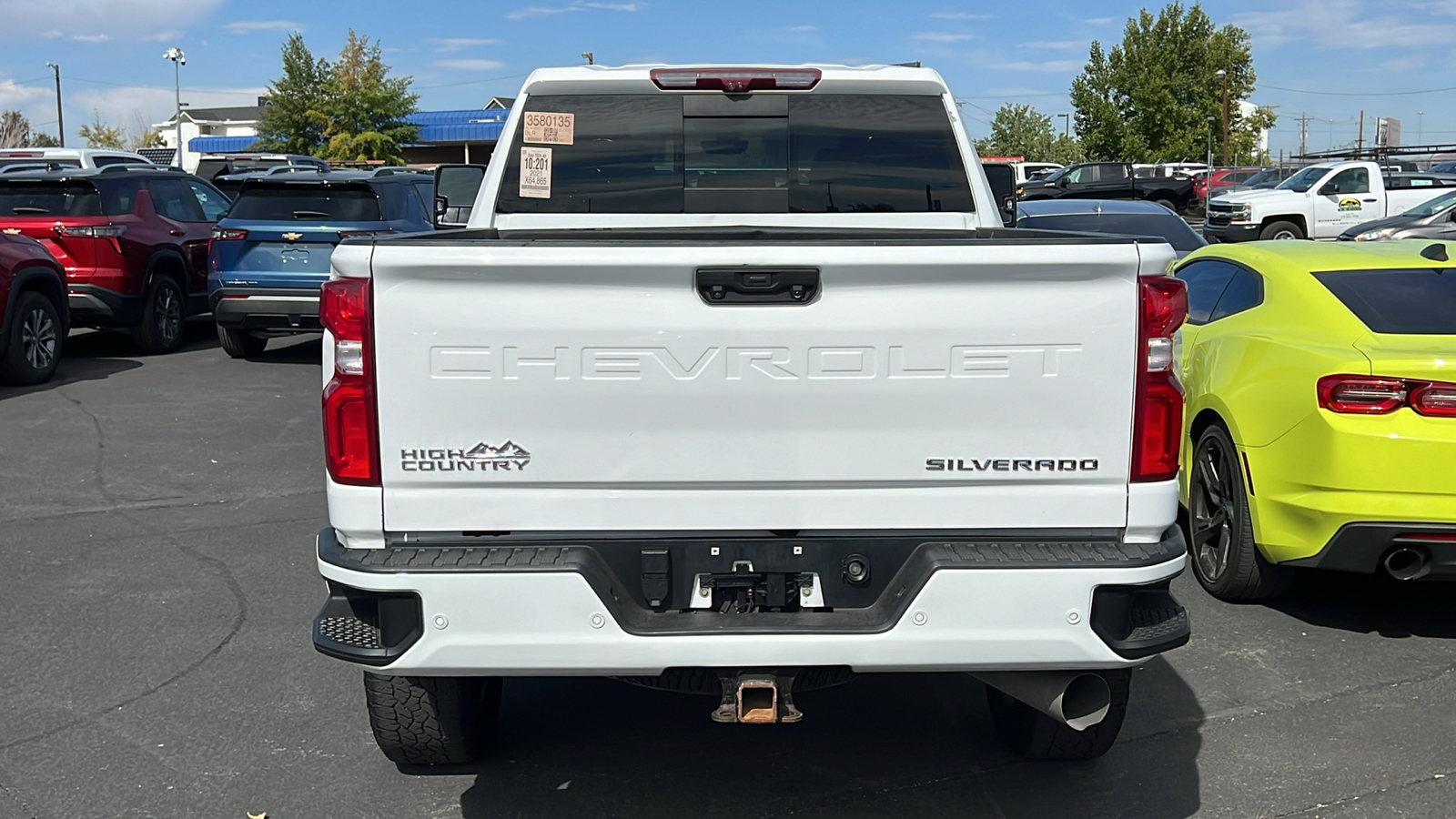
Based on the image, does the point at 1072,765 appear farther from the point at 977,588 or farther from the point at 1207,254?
the point at 1207,254

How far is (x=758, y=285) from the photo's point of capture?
3.34 metres

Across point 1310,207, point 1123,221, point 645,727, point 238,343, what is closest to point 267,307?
point 238,343

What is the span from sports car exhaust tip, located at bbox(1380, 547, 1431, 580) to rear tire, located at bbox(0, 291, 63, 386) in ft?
34.4

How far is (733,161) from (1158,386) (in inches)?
92.7

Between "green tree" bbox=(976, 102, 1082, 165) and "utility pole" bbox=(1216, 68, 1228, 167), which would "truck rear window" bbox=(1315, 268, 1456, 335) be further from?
"green tree" bbox=(976, 102, 1082, 165)

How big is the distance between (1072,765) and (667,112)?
2.75 meters

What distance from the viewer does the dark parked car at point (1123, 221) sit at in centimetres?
1180

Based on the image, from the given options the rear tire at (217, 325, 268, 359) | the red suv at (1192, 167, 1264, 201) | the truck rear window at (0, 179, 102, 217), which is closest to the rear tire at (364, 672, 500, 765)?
the rear tire at (217, 325, 268, 359)

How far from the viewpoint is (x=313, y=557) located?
674cm

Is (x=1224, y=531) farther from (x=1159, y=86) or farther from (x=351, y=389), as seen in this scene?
(x=1159, y=86)

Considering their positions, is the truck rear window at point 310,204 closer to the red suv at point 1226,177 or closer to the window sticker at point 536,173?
the window sticker at point 536,173

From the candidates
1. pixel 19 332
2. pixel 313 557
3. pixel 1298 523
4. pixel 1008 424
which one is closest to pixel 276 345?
pixel 19 332

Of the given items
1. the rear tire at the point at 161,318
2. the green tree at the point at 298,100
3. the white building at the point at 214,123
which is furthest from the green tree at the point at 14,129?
the rear tire at the point at 161,318

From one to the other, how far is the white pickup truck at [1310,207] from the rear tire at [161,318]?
18545 mm
